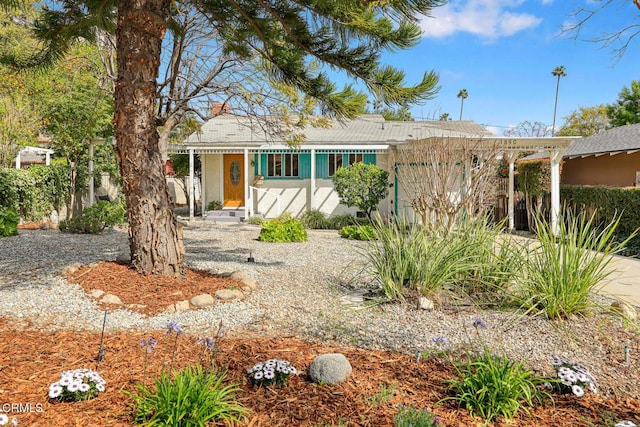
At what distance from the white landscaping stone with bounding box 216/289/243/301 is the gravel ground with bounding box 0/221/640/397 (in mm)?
128

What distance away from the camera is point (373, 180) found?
13.3 meters

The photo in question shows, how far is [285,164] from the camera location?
53.9 feet

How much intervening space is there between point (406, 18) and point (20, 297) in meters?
5.11

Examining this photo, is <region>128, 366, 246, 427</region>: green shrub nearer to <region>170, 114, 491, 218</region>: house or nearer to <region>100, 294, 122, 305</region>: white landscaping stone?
<region>100, 294, 122, 305</region>: white landscaping stone

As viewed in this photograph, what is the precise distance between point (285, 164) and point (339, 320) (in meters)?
12.4

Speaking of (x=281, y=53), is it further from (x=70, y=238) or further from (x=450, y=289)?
(x=70, y=238)

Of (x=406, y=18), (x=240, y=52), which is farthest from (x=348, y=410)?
(x=240, y=52)

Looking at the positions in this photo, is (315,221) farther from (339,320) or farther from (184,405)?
(184,405)

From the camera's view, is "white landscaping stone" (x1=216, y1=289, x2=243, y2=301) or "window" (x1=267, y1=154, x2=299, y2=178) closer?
"white landscaping stone" (x1=216, y1=289, x2=243, y2=301)

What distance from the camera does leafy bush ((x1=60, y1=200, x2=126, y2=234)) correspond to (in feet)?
36.1

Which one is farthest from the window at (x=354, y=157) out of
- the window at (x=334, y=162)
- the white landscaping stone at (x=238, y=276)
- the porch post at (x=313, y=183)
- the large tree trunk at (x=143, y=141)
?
the large tree trunk at (x=143, y=141)

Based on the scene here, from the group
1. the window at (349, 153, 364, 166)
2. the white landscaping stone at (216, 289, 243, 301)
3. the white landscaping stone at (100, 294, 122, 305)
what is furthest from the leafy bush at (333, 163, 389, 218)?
the white landscaping stone at (100, 294, 122, 305)

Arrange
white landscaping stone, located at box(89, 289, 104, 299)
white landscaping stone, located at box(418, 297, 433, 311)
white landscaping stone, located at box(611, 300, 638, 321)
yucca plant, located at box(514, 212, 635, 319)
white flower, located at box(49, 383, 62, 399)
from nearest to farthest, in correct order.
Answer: white flower, located at box(49, 383, 62, 399) < yucca plant, located at box(514, 212, 635, 319) < white landscaping stone, located at box(611, 300, 638, 321) < white landscaping stone, located at box(418, 297, 433, 311) < white landscaping stone, located at box(89, 289, 104, 299)

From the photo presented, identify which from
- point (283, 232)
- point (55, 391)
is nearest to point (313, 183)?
point (283, 232)
